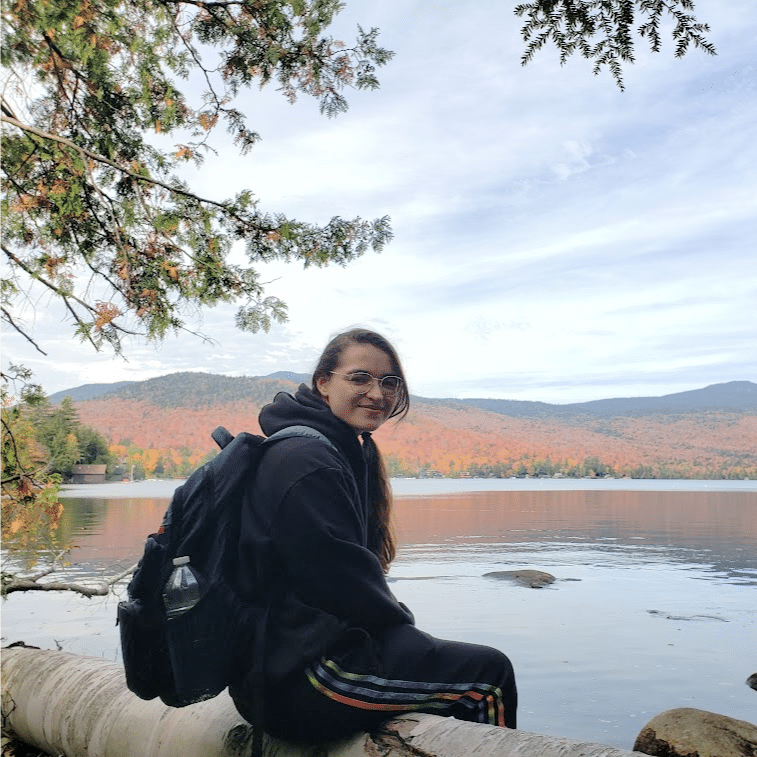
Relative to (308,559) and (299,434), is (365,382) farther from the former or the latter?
(308,559)

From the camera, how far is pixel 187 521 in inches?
99.2

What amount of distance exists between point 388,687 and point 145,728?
1.37 metres

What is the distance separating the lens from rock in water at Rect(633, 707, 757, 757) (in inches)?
235

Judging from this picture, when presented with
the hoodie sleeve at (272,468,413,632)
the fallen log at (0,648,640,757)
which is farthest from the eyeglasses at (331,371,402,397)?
the fallen log at (0,648,640,757)

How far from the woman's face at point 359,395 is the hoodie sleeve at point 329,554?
17.8 inches

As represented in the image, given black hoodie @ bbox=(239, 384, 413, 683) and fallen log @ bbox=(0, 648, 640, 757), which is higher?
black hoodie @ bbox=(239, 384, 413, 683)

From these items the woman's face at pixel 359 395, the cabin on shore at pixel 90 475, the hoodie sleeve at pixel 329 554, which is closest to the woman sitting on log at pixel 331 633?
the hoodie sleeve at pixel 329 554

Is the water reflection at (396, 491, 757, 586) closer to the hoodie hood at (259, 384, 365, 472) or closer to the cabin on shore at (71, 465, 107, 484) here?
the hoodie hood at (259, 384, 365, 472)

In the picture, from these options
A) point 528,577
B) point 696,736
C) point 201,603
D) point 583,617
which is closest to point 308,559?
point 201,603

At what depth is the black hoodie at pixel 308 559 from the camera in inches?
93.7

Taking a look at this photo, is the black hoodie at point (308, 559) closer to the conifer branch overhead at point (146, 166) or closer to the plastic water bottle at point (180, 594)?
the plastic water bottle at point (180, 594)

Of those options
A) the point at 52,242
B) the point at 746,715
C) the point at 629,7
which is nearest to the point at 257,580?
the point at 629,7

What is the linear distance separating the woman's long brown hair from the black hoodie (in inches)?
19.9

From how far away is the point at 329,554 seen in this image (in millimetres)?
2373
